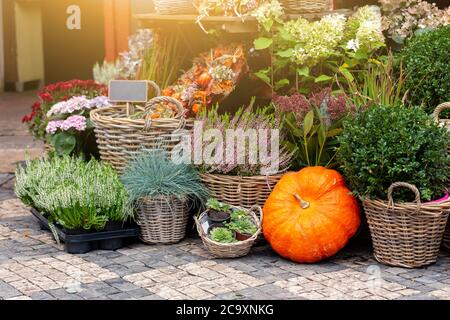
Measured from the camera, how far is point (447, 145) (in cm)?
537

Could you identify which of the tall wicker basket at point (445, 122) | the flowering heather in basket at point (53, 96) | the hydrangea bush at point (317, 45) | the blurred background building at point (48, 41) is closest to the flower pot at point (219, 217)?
the hydrangea bush at point (317, 45)

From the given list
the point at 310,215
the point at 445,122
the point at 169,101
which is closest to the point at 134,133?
the point at 169,101

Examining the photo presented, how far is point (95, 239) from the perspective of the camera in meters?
5.80

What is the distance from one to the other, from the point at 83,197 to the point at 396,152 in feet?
7.02

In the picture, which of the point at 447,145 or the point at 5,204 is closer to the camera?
the point at 447,145

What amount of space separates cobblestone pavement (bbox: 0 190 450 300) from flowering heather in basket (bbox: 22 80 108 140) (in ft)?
6.39

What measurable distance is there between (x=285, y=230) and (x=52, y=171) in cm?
193

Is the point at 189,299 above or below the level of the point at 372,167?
below

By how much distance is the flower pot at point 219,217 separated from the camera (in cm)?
572

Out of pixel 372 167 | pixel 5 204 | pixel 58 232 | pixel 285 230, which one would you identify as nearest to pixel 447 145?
pixel 372 167

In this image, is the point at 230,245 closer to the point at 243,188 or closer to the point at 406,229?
the point at 243,188

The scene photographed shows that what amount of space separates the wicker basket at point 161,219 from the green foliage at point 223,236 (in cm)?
42

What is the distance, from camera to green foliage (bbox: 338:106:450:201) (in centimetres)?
519
